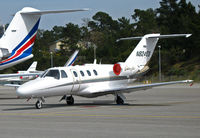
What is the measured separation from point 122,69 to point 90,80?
238cm

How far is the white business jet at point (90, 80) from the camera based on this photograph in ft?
63.4

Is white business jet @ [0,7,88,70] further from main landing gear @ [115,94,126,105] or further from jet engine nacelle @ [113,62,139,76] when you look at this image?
main landing gear @ [115,94,126,105]

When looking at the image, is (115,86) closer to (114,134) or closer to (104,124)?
(104,124)

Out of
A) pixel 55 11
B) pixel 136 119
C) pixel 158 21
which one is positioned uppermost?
pixel 158 21

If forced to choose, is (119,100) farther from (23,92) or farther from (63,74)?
(23,92)

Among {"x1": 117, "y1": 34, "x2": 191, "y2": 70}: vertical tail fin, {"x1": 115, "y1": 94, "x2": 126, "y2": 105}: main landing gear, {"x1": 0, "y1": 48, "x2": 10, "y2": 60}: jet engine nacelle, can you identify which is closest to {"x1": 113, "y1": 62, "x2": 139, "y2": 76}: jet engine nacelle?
{"x1": 117, "y1": 34, "x2": 191, "y2": 70}: vertical tail fin

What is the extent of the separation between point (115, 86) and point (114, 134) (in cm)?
1225

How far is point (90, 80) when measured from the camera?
71.4 ft

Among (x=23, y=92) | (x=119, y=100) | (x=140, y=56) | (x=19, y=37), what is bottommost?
(x=119, y=100)

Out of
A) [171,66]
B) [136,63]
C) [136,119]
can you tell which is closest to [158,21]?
[171,66]

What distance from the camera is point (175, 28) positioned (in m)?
81.7

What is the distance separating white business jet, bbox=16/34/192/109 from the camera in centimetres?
1931

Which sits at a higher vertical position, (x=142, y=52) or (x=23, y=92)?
(x=142, y=52)

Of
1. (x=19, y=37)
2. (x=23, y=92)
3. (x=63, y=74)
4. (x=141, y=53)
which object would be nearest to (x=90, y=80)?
(x=63, y=74)
